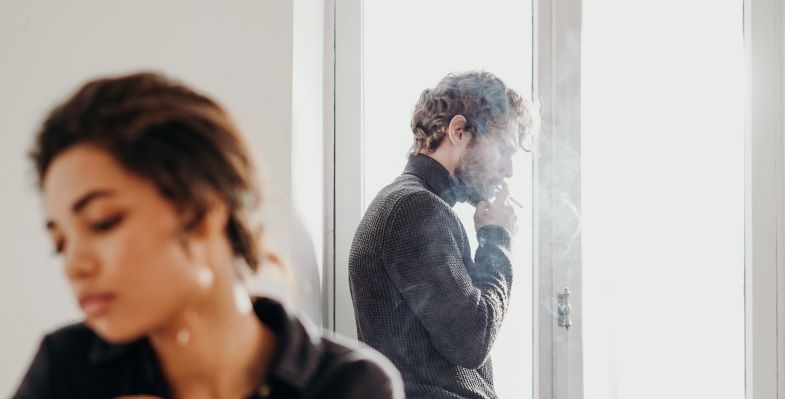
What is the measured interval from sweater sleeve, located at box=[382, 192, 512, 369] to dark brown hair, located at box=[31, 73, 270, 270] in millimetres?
746

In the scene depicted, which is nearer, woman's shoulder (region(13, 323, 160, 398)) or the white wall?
woman's shoulder (region(13, 323, 160, 398))

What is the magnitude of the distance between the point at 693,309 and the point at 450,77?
2.94 feet

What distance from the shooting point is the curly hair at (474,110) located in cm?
152

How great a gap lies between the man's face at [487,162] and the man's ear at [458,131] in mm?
17

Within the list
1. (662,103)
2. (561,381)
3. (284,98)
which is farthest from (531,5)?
(561,381)

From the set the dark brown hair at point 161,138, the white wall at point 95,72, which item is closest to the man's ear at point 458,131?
the white wall at point 95,72

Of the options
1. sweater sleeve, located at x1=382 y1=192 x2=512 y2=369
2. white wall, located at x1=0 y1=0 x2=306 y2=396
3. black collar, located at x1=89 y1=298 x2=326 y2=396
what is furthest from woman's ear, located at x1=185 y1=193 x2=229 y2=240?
white wall, located at x1=0 y1=0 x2=306 y2=396

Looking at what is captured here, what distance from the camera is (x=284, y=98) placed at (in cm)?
153

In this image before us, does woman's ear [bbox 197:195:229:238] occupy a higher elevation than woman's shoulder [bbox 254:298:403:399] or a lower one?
higher

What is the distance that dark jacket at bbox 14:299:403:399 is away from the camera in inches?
24.9

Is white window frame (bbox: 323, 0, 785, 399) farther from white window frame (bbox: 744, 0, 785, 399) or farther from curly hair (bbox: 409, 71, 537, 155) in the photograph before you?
curly hair (bbox: 409, 71, 537, 155)

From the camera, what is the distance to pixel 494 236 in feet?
4.82

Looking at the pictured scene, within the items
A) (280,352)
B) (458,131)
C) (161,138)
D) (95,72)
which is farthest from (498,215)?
(161,138)

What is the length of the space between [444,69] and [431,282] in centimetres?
78
